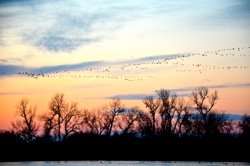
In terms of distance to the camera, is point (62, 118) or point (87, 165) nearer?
point (87, 165)

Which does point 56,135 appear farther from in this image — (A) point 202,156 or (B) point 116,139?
(A) point 202,156

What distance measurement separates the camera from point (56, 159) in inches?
2493

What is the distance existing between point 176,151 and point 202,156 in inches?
129

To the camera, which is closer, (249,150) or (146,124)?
(249,150)

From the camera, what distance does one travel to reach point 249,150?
2159 inches

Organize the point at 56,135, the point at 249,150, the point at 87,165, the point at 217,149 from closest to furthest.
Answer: the point at 87,165 < the point at 249,150 < the point at 217,149 < the point at 56,135

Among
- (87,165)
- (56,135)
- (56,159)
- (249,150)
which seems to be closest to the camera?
(87,165)

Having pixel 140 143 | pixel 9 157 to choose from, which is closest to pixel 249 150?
pixel 140 143

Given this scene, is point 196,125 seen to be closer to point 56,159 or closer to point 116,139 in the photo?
point 116,139

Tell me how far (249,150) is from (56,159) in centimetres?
1953

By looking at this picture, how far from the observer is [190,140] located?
63.5m

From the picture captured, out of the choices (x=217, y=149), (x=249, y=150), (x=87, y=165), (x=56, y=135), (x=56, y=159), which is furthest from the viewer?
(x=56, y=135)

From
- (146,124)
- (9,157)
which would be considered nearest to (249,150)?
(146,124)

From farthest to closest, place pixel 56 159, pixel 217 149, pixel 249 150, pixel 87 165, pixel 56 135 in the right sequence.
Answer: pixel 56 135
pixel 56 159
pixel 217 149
pixel 249 150
pixel 87 165
